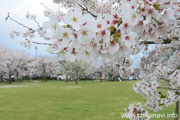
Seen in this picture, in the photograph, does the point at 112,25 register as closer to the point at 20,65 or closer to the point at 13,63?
the point at 13,63

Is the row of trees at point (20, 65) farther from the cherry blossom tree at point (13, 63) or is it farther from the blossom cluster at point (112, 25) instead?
the blossom cluster at point (112, 25)

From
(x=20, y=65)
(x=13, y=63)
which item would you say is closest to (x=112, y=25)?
(x=13, y=63)

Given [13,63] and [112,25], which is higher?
[13,63]

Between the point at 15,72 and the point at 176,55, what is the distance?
3063 centimetres

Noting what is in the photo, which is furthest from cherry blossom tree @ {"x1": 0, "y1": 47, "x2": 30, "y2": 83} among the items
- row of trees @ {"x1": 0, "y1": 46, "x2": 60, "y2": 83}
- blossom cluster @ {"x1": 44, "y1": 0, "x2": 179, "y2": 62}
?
blossom cluster @ {"x1": 44, "y1": 0, "x2": 179, "y2": 62}

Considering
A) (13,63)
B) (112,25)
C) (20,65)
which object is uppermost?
(13,63)

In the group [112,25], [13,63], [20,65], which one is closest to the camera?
[112,25]

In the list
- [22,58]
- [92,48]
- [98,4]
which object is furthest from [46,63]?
[92,48]

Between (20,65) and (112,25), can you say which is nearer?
(112,25)

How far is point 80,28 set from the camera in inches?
30.7

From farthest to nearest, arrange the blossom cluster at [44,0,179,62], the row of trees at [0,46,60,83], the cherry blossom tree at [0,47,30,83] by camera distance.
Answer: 1. the cherry blossom tree at [0,47,30,83]
2. the row of trees at [0,46,60,83]
3. the blossom cluster at [44,0,179,62]

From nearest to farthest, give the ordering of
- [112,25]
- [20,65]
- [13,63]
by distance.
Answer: [112,25] < [13,63] < [20,65]

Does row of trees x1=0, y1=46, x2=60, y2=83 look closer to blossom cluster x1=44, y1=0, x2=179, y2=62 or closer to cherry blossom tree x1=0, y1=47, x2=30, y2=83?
cherry blossom tree x1=0, y1=47, x2=30, y2=83

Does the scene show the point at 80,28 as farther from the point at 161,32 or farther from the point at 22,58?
the point at 22,58
